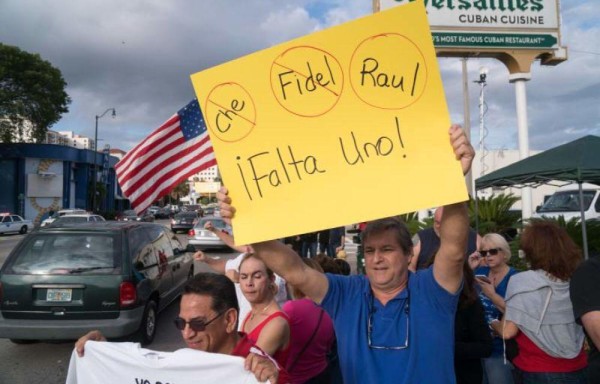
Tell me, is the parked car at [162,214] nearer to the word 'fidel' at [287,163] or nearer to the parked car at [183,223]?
the parked car at [183,223]

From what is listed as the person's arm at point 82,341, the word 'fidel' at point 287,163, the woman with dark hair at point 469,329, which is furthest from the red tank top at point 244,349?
the woman with dark hair at point 469,329

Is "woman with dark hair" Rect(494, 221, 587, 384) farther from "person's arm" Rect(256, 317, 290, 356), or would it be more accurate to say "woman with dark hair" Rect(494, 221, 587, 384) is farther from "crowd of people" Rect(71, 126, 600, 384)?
"person's arm" Rect(256, 317, 290, 356)

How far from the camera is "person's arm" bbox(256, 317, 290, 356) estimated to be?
2261mm

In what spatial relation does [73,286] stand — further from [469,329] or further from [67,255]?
[469,329]

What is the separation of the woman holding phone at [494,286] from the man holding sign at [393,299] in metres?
1.34

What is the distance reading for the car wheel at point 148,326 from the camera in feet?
19.0

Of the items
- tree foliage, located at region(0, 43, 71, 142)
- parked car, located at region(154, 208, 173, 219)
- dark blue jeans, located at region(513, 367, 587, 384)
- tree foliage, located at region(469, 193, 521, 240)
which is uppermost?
tree foliage, located at region(0, 43, 71, 142)

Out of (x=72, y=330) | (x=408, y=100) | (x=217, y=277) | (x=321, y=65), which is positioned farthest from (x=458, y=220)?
(x=72, y=330)

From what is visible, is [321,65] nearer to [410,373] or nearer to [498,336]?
[410,373]

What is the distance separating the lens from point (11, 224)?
104 ft

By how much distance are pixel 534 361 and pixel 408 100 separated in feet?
6.07

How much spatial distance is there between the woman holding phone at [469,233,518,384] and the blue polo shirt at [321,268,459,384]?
4.35 ft

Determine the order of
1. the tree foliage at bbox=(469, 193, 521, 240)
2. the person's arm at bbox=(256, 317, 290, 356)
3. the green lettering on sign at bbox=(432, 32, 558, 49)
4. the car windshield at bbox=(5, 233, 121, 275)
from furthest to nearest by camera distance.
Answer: the green lettering on sign at bbox=(432, 32, 558, 49), the tree foliage at bbox=(469, 193, 521, 240), the car windshield at bbox=(5, 233, 121, 275), the person's arm at bbox=(256, 317, 290, 356)

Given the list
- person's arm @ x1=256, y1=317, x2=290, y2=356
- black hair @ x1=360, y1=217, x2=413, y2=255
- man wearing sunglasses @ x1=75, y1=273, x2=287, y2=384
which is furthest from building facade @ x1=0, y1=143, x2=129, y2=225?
black hair @ x1=360, y1=217, x2=413, y2=255
